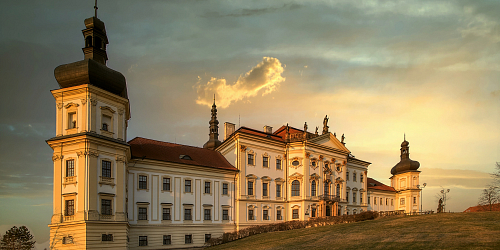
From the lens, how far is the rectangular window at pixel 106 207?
31.4 metres

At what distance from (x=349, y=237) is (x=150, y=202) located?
20.3 m

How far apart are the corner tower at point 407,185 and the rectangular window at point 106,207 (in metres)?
61.1

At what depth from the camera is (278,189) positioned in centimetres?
5041

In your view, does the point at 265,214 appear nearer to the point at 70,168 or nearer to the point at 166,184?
the point at 166,184

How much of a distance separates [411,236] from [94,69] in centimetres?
2749

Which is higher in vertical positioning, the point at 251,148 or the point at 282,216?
the point at 251,148

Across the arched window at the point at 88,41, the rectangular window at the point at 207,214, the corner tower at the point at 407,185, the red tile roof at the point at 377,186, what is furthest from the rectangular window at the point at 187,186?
the corner tower at the point at 407,185

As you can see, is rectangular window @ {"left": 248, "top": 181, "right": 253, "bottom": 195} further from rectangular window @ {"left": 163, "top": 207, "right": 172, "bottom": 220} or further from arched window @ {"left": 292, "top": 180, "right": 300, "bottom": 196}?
rectangular window @ {"left": 163, "top": 207, "right": 172, "bottom": 220}

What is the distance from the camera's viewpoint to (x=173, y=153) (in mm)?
43750

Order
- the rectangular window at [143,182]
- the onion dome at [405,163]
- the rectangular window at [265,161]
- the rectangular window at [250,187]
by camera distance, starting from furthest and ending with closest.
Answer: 1. the onion dome at [405,163]
2. the rectangular window at [265,161]
3. the rectangular window at [250,187]
4. the rectangular window at [143,182]

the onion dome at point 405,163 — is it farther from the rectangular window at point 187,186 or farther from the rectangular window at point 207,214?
the rectangular window at point 187,186

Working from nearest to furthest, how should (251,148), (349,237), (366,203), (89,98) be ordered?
(349,237) < (89,98) < (251,148) < (366,203)

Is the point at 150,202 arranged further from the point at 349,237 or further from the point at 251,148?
the point at 349,237

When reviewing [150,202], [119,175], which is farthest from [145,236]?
[119,175]
